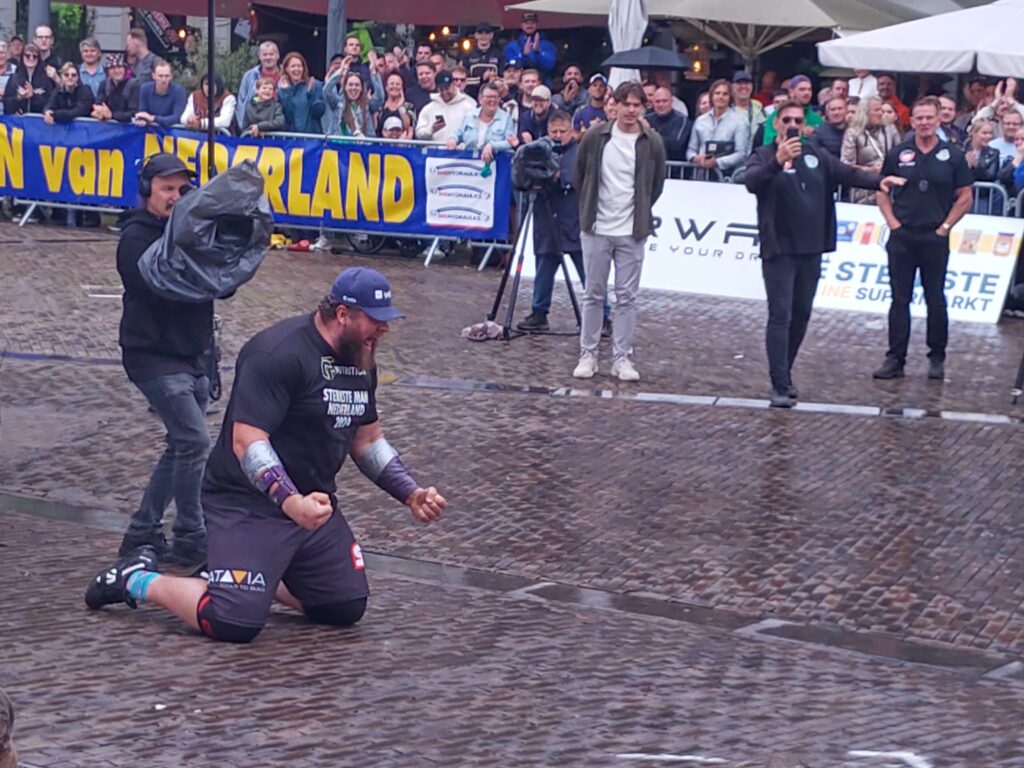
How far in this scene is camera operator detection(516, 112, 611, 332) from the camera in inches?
533

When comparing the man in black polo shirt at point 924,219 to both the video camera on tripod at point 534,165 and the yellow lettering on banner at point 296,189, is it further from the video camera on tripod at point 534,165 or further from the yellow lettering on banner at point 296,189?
the yellow lettering on banner at point 296,189

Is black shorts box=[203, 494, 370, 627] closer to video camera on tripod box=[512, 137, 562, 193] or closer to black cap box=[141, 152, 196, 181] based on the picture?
black cap box=[141, 152, 196, 181]

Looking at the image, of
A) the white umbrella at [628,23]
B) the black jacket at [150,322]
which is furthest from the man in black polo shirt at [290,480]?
the white umbrella at [628,23]

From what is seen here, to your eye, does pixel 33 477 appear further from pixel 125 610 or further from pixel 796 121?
pixel 796 121

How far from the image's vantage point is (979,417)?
11344mm

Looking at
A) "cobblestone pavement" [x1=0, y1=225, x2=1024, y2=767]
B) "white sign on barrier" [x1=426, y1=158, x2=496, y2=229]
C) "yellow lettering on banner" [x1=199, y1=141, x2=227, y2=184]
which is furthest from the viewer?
"yellow lettering on banner" [x1=199, y1=141, x2=227, y2=184]

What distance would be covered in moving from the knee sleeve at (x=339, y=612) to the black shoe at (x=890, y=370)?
6.53 meters

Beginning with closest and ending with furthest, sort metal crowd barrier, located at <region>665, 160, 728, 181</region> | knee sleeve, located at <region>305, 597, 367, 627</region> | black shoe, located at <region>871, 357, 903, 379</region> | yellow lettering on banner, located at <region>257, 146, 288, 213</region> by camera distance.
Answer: knee sleeve, located at <region>305, 597, 367, 627</region>
black shoe, located at <region>871, 357, 903, 379</region>
metal crowd barrier, located at <region>665, 160, 728, 181</region>
yellow lettering on banner, located at <region>257, 146, 288, 213</region>

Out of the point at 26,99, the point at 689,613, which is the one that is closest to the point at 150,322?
the point at 689,613

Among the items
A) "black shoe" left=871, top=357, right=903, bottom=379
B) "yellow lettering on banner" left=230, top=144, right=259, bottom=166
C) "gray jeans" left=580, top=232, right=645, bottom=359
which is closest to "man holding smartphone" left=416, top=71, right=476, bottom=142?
"yellow lettering on banner" left=230, top=144, right=259, bottom=166

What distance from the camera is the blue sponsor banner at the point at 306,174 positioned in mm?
17719

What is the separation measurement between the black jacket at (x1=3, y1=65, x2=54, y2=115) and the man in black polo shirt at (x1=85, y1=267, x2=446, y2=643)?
586 inches

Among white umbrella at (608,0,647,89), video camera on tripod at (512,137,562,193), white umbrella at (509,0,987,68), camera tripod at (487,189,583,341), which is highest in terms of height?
white umbrella at (509,0,987,68)

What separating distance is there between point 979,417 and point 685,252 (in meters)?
5.45
